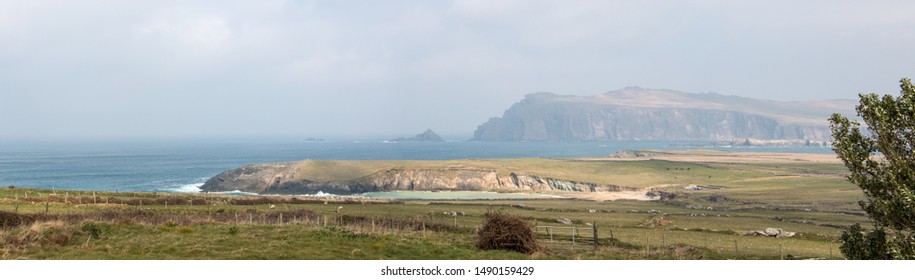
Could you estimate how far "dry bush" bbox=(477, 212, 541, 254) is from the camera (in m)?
36.7

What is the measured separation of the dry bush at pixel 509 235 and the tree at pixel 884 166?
15.5m

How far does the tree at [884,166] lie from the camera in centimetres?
2914

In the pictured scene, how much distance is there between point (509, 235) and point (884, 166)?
1844 cm

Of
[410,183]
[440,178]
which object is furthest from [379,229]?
[440,178]

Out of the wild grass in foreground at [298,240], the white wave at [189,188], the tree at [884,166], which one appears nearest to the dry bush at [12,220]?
the wild grass in foreground at [298,240]

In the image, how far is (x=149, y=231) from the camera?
37719mm

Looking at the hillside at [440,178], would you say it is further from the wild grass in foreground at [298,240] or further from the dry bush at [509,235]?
the dry bush at [509,235]

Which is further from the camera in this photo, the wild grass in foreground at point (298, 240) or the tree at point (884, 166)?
the wild grass in foreground at point (298, 240)

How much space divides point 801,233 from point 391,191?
93491mm

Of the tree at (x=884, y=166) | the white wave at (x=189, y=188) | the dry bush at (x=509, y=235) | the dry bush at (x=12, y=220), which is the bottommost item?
the white wave at (x=189, y=188)

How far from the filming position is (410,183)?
145m

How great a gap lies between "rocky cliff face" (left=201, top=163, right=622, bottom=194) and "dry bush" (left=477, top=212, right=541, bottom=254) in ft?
345

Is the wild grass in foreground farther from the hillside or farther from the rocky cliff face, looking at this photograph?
the hillside

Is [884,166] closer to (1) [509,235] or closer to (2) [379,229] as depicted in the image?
(1) [509,235]
